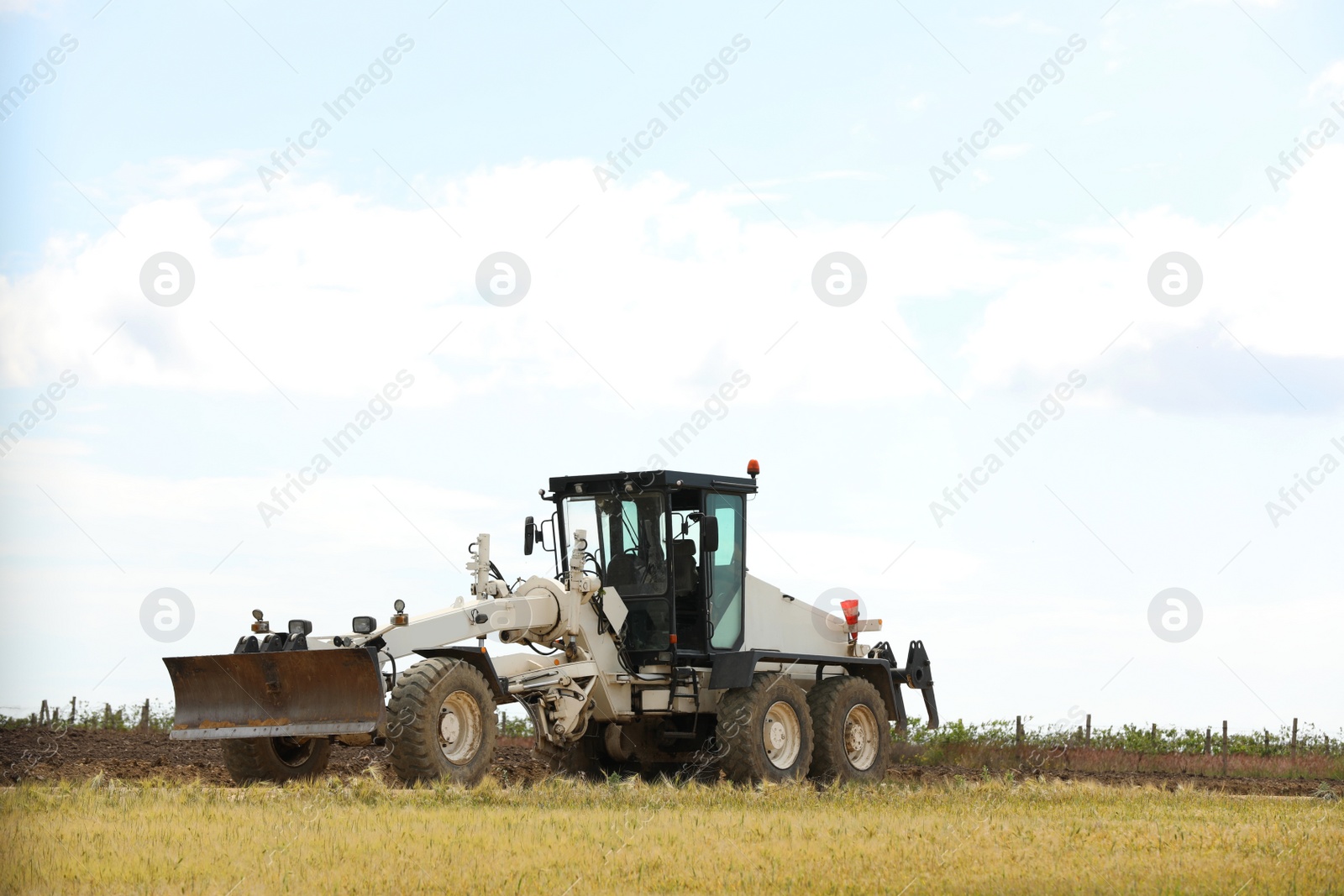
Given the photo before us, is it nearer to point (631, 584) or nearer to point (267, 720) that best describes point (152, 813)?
point (267, 720)

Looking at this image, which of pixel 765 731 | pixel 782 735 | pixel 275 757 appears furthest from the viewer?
pixel 782 735

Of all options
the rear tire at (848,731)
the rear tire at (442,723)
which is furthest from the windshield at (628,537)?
the rear tire at (442,723)

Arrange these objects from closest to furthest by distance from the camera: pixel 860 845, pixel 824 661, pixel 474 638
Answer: pixel 860 845
pixel 474 638
pixel 824 661

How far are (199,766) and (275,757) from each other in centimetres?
344

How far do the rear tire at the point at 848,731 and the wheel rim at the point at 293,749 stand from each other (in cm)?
533

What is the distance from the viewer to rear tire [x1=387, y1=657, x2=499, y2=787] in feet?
40.7

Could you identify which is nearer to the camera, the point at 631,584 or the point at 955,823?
the point at 955,823

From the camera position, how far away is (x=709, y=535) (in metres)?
14.9

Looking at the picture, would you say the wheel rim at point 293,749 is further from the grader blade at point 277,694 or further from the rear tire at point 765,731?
the rear tire at point 765,731

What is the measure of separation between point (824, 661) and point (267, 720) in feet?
21.4

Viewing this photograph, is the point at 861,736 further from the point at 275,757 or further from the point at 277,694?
the point at 277,694

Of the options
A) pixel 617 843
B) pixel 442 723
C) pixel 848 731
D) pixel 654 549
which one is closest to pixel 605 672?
pixel 654 549

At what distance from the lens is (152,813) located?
10883 millimetres

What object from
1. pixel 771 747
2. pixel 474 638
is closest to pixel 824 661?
pixel 771 747
